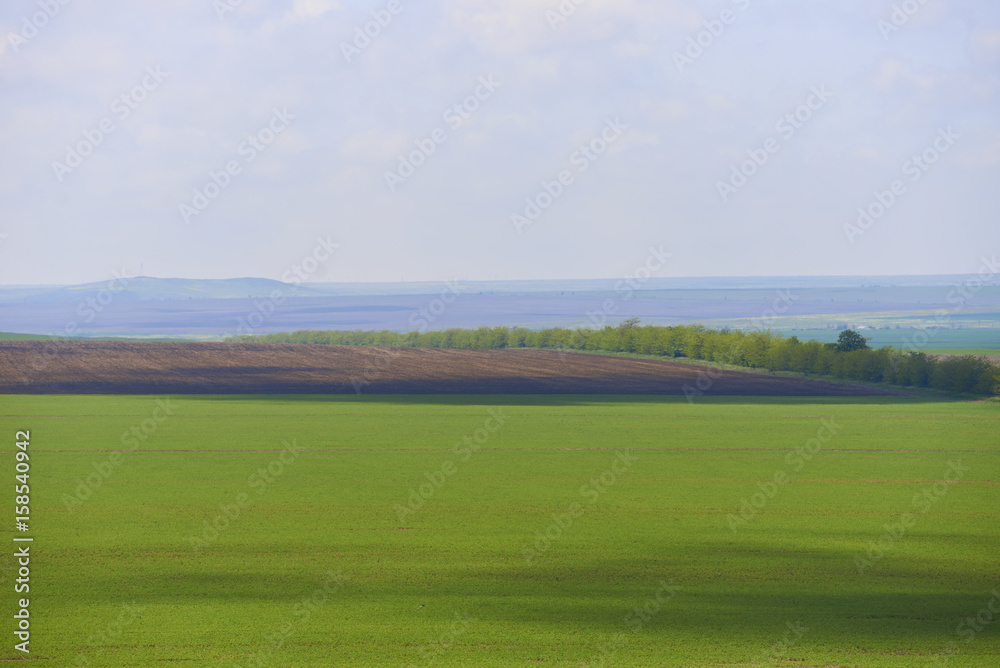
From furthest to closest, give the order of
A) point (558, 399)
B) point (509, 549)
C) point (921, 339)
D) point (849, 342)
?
point (921, 339), point (849, 342), point (558, 399), point (509, 549)

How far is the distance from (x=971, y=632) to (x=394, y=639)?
7434 millimetres

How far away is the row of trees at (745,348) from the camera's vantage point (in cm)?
4706

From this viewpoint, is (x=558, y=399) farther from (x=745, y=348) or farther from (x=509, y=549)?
(x=509, y=549)

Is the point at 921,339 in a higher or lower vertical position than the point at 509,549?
higher

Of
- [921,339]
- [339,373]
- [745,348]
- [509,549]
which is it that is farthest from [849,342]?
[921,339]

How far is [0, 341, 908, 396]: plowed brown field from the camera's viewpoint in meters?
46.0

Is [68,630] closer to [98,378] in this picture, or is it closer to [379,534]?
[379,534]

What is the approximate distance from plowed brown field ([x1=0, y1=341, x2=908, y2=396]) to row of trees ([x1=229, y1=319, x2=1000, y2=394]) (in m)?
3.20

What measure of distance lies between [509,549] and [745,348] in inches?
1889

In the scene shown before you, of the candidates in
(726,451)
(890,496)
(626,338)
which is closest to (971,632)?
(890,496)

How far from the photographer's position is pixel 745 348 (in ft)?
197

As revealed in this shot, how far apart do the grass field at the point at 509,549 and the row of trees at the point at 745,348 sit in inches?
727

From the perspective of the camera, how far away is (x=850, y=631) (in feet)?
37.4

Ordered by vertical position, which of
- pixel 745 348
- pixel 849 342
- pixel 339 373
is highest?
pixel 849 342
